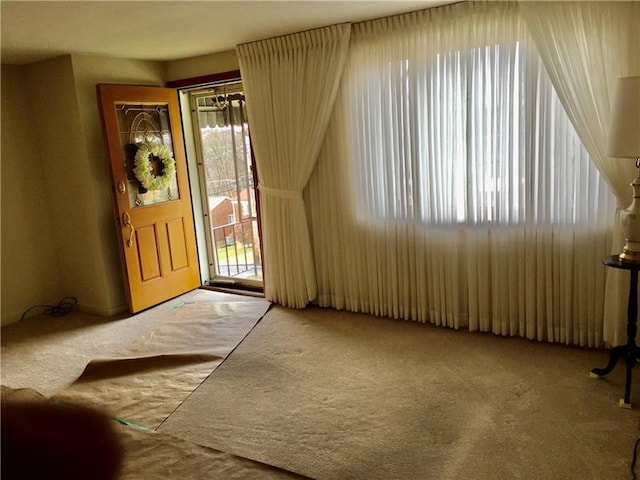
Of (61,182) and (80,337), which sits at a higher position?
(61,182)

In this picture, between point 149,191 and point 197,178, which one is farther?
point 197,178

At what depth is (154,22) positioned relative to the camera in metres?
3.20

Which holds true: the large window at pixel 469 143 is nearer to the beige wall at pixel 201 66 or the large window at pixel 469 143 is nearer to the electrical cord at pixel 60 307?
the beige wall at pixel 201 66

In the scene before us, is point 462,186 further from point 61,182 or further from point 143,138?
point 61,182

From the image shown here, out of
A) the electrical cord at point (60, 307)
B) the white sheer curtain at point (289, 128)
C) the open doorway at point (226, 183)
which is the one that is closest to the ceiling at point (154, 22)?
the white sheer curtain at point (289, 128)

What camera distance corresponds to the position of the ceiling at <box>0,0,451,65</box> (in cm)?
280

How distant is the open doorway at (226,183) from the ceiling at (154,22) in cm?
99

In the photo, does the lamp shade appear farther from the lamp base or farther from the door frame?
the door frame

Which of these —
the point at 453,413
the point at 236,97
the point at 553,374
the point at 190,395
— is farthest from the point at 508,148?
the point at 236,97

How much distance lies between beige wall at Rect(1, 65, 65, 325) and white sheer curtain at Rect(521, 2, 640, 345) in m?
4.33

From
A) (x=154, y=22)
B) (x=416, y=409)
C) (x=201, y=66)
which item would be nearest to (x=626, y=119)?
(x=416, y=409)

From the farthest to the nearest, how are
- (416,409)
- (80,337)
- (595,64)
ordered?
(80,337), (595,64), (416,409)

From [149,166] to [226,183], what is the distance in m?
1.26

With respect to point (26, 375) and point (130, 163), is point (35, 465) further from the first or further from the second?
point (130, 163)
